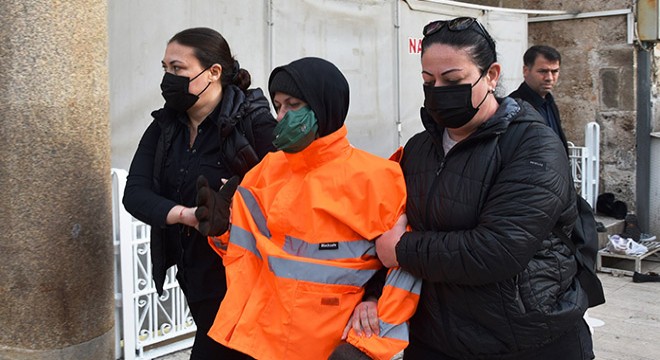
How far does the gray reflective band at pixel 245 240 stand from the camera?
2436mm

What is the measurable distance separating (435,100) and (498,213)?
0.38 metres

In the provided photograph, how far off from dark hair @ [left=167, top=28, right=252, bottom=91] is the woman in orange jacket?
610 mm

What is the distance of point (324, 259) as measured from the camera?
224 cm

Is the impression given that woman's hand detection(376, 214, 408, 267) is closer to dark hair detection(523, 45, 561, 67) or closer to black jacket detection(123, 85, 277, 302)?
black jacket detection(123, 85, 277, 302)

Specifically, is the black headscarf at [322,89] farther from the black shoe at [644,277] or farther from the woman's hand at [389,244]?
the black shoe at [644,277]

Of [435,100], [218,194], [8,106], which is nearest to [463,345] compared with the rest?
[435,100]

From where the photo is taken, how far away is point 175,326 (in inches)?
191

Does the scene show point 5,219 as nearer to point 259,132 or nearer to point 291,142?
point 259,132

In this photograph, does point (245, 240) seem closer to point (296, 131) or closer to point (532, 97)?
point (296, 131)

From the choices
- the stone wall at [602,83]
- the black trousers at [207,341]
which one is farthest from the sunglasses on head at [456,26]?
the stone wall at [602,83]

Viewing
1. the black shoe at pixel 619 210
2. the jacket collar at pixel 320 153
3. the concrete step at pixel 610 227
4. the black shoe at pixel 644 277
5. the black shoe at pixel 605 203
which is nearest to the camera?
the jacket collar at pixel 320 153

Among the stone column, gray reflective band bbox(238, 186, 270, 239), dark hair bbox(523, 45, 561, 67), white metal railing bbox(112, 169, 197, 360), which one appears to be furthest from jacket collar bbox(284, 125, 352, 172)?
dark hair bbox(523, 45, 561, 67)

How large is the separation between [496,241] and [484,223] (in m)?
0.07

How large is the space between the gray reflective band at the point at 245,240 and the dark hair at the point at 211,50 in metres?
0.76
